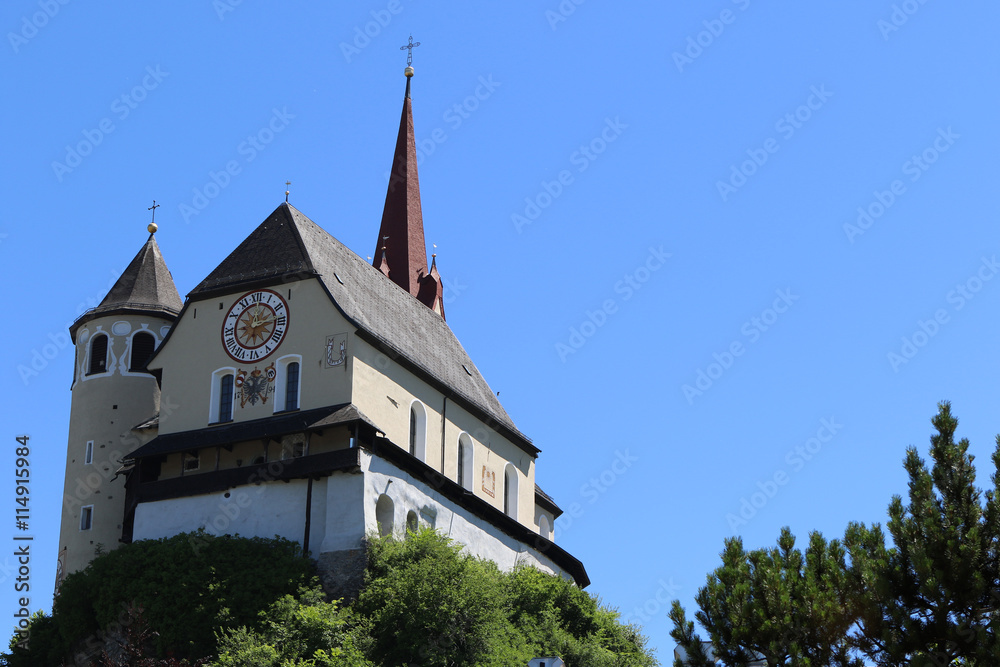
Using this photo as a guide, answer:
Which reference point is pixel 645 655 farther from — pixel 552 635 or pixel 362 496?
pixel 362 496

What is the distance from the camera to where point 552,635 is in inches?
1777

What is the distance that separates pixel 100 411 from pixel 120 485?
303 centimetres

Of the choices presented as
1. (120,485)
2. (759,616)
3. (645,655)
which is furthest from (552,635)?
(759,616)

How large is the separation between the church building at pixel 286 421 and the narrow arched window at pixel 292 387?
0.30 ft

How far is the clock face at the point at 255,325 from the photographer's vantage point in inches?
1875

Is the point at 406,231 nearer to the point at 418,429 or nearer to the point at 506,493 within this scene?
the point at 506,493

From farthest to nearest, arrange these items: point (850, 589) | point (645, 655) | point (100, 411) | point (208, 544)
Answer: point (100, 411), point (645, 655), point (208, 544), point (850, 589)

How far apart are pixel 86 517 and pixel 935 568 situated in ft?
119

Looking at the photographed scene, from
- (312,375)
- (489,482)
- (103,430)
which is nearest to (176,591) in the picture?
(312,375)

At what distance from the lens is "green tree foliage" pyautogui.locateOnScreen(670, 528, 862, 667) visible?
22844 millimetres

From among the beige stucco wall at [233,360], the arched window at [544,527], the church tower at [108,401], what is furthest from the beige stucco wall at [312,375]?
the arched window at [544,527]

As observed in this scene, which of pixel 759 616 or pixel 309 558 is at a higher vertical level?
pixel 309 558

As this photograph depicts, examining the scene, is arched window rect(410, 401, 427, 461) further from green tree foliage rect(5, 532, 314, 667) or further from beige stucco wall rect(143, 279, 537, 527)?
green tree foliage rect(5, 532, 314, 667)

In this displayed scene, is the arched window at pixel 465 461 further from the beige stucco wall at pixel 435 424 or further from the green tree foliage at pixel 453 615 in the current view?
the green tree foliage at pixel 453 615
